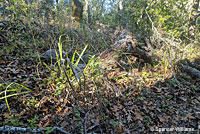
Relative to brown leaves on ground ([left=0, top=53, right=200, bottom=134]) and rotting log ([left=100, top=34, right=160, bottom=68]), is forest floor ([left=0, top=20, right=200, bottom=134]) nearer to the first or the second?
brown leaves on ground ([left=0, top=53, right=200, bottom=134])

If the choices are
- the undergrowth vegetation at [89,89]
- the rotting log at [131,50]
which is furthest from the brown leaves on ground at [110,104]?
the rotting log at [131,50]

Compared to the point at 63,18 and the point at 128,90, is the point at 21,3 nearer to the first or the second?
the point at 63,18

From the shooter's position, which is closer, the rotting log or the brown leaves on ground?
the brown leaves on ground

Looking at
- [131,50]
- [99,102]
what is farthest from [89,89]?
[131,50]

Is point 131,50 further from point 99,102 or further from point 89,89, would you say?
point 99,102

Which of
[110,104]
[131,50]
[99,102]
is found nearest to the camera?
[99,102]

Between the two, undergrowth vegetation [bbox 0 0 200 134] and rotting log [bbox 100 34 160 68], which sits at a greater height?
rotting log [bbox 100 34 160 68]

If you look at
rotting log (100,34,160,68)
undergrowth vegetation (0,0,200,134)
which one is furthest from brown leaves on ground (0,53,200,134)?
rotting log (100,34,160,68)

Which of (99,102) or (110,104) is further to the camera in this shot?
(110,104)

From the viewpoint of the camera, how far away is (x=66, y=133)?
1430 mm

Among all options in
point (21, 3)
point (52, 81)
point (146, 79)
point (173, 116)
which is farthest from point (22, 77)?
point (173, 116)

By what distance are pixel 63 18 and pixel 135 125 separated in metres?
4.24

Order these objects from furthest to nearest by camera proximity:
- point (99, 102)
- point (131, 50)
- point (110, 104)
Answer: point (131, 50) → point (110, 104) → point (99, 102)

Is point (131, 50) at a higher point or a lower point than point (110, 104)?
higher
